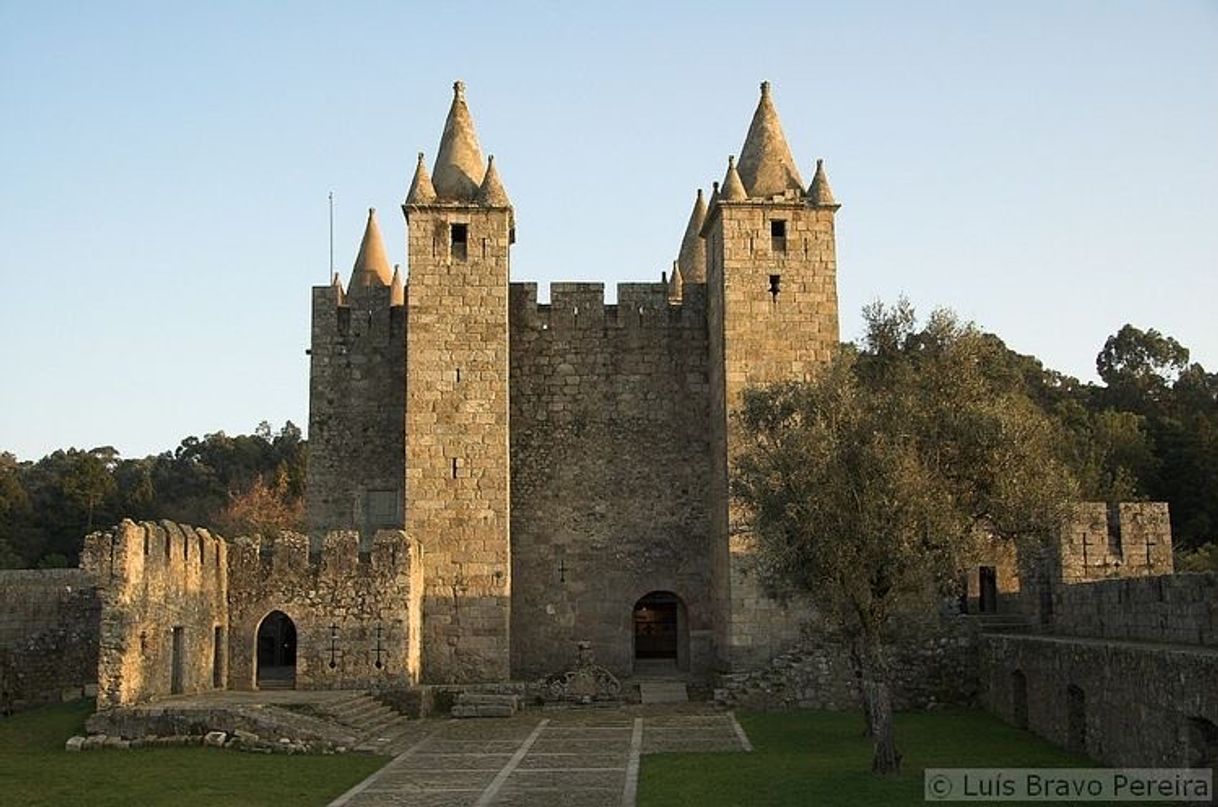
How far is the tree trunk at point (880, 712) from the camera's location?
15008 mm

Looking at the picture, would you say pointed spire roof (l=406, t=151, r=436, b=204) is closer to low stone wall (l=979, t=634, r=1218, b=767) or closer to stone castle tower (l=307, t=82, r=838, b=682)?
stone castle tower (l=307, t=82, r=838, b=682)

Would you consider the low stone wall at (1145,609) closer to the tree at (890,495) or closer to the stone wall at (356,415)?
the tree at (890,495)

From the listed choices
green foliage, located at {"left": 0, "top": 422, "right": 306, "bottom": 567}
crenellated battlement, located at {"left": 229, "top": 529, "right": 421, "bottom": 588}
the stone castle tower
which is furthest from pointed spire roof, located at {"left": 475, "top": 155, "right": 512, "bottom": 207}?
green foliage, located at {"left": 0, "top": 422, "right": 306, "bottom": 567}

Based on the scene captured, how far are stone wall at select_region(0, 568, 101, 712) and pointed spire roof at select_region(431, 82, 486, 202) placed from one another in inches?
419

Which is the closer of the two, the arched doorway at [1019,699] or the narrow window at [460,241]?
the arched doorway at [1019,699]

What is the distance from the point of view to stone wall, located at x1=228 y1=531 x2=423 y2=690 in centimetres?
2306

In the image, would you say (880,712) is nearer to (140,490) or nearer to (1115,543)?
(1115,543)

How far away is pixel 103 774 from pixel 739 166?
57.0 ft

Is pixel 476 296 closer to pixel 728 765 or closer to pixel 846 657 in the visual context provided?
pixel 846 657

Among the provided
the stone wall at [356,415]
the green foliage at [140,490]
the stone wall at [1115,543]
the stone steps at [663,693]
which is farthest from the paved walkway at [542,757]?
the green foliage at [140,490]

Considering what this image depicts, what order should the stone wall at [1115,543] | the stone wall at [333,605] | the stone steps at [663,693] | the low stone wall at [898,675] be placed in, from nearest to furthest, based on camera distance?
the stone wall at [1115,543] < the low stone wall at [898,675] < the stone wall at [333,605] < the stone steps at [663,693]

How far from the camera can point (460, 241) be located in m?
26.4

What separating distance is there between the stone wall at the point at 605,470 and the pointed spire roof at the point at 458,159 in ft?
8.49

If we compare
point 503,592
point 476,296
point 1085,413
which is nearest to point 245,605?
point 503,592
